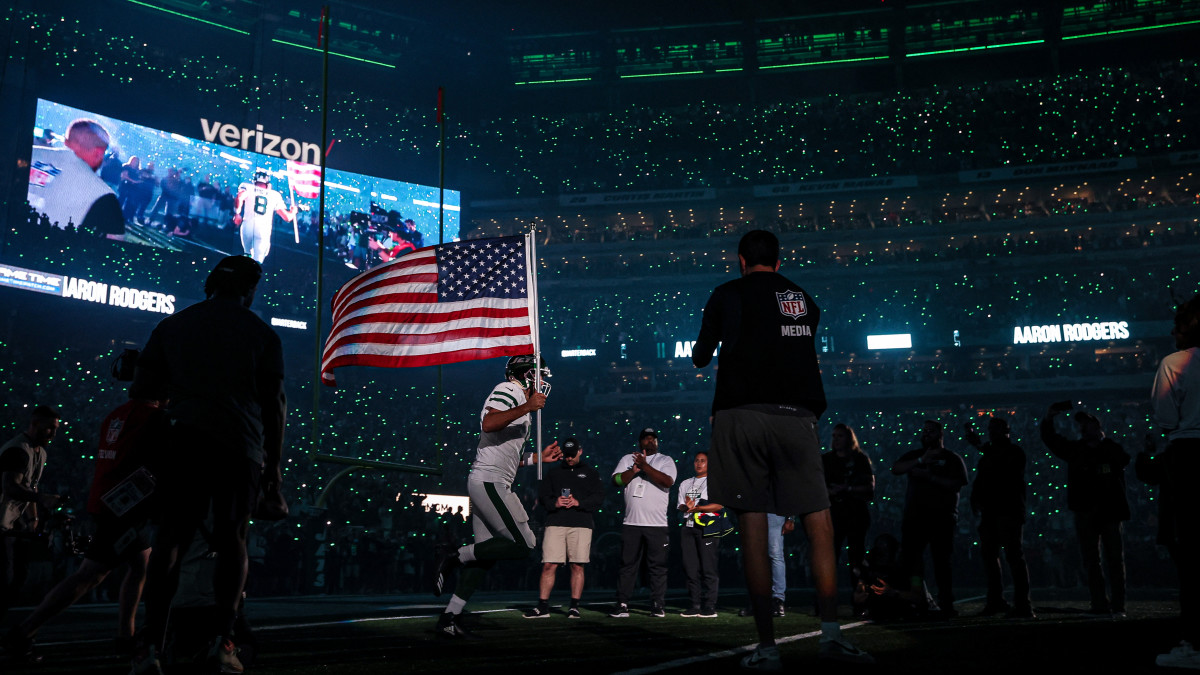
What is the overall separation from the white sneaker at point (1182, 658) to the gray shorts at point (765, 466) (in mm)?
1665

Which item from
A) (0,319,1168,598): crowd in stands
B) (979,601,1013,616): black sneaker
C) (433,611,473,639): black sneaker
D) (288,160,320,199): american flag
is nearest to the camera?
(433,611,473,639): black sneaker

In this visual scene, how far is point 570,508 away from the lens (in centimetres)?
1049

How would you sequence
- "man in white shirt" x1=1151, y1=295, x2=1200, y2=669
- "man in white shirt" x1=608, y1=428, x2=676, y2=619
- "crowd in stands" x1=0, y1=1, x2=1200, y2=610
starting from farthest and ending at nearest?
"crowd in stands" x1=0, y1=1, x2=1200, y2=610, "man in white shirt" x1=608, y1=428, x2=676, y2=619, "man in white shirt" x1=1151, y1=295, x2=1200, y2=669

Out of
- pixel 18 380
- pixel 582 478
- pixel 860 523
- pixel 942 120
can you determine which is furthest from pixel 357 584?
pixel 942 120

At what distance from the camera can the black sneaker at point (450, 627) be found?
21.4 feet

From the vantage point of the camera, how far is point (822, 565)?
4238 millimetres

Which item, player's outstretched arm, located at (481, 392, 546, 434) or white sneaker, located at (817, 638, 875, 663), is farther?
player's outstretched arm, located at (481, 392, 546, 434)

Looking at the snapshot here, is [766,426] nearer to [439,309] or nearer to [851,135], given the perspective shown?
[439,309]

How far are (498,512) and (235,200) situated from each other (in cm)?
2963

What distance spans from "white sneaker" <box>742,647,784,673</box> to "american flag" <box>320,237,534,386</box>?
4.60m

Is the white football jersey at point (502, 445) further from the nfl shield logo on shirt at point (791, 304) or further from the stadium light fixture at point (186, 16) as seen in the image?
the stadium light fixture at point (186, 16)

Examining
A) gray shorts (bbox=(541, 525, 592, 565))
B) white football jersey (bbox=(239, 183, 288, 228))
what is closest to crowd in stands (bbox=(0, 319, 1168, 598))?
gray shorts (bbox=(541, 525, 592, 565))

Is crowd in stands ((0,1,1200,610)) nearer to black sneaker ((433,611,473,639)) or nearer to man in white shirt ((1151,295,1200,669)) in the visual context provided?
black sneaker ((433,611,473,639))

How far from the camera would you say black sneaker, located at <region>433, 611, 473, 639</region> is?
21.4ft
